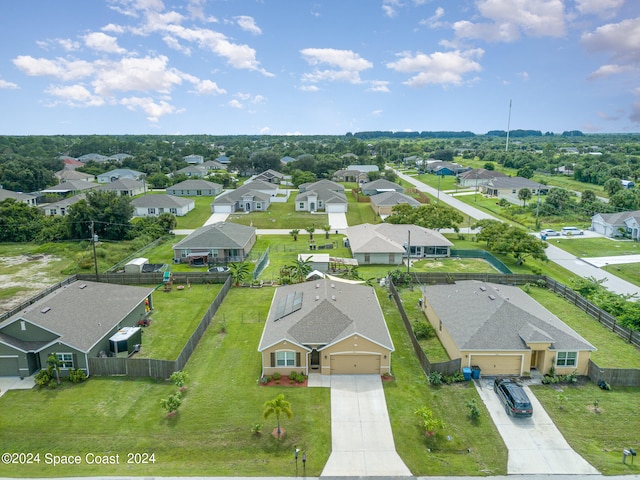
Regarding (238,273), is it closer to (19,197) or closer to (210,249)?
(210,249)

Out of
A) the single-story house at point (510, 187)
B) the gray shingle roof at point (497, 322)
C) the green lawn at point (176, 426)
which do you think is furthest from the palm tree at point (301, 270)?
the single-story house at point (510, 187)

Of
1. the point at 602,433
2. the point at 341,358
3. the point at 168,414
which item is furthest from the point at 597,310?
the point at 168,414

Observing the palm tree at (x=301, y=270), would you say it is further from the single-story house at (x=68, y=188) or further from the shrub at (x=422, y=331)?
the single-story house at (x=68, y=188)

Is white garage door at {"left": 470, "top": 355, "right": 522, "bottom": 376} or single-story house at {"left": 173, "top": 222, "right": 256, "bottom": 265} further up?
single-story house at {"left": 173, "top": 222, "right": 256, "bottom": 265}

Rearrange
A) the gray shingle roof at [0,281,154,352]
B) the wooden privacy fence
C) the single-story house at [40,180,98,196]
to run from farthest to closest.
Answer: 1. the single-story house at [40,180,98,196]
2. the gray shingle roof at [0,281,154,352]
3. the wooden privacy fence

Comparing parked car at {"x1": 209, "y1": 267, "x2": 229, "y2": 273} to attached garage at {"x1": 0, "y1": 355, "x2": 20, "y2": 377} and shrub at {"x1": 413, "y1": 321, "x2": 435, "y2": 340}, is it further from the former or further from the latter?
shrub at {"x1": 413, "y1": 321, "x2": 435, "y2": 340}

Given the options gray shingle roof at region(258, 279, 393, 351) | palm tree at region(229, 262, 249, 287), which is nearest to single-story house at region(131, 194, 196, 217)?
palm tree at region(229, 262, 249, 287)

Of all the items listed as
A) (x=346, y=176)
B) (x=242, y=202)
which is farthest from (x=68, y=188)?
(x=346, y=176)
